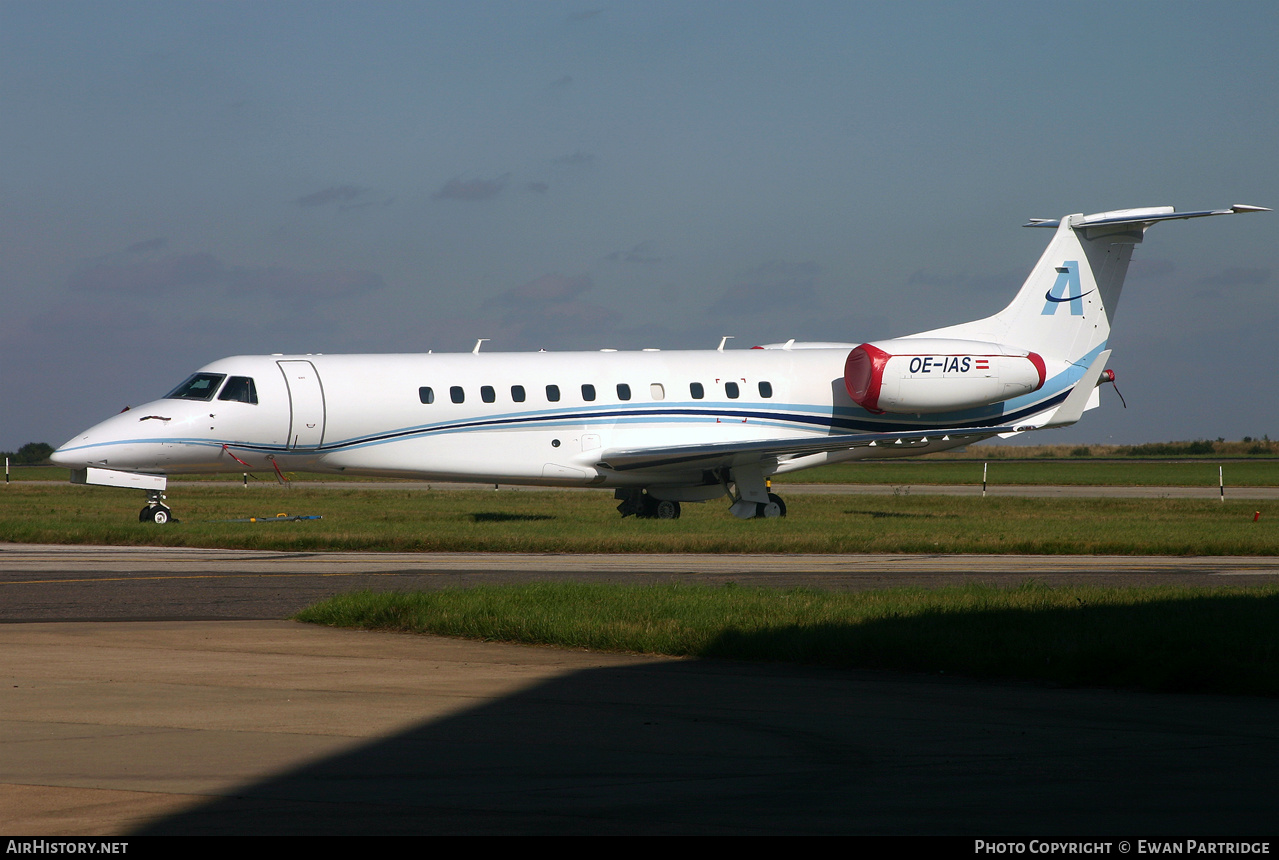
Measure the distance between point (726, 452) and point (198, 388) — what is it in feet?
36.3

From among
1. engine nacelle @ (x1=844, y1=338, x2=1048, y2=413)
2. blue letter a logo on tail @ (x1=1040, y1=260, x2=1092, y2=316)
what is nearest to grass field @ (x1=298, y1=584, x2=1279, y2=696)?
engine nacelle @ (x1=844, y1=338, x2=1048, y2=413)

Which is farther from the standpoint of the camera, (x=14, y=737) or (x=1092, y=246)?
(x=1092, y=246)

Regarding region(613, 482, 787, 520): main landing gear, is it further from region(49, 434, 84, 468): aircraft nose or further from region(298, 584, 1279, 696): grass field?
region(298, 584, 1279, 696): grass field

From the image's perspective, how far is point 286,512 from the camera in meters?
33.6

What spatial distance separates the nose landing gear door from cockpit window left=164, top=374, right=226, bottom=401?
141cm

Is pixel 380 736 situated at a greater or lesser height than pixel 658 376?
lesser

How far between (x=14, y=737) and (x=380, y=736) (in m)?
2.00

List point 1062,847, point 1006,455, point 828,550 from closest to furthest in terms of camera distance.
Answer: point 1062,847 < point 828,550 < point 1006,455

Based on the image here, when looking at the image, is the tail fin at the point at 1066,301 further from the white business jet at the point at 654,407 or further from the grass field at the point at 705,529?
the grass field at the point at 705,529

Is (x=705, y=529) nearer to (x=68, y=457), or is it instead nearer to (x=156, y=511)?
(x=156, y=511)

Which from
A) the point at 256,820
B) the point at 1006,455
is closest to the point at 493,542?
the point at 256,820

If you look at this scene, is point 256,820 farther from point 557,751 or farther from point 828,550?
point 828,550

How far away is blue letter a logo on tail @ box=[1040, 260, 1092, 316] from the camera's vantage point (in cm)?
3124

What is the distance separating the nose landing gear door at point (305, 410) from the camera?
26.8 m
